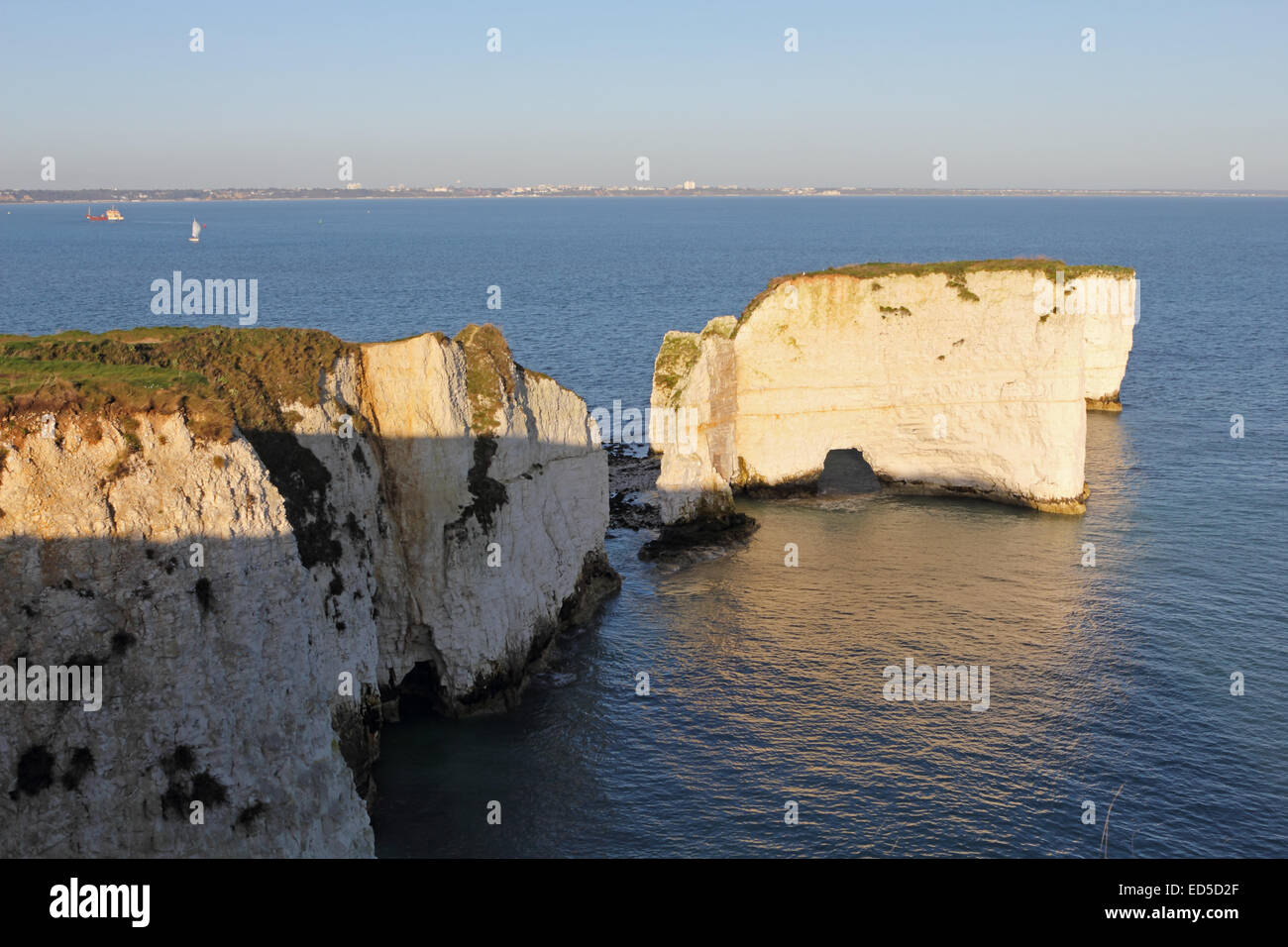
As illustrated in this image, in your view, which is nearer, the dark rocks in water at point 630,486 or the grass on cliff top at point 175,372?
the grass on cliff top at point 175,372

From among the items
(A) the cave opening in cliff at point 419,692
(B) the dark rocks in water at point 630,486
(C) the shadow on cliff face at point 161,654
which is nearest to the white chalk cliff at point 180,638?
(C) the shadow on cliff face at point 161,654

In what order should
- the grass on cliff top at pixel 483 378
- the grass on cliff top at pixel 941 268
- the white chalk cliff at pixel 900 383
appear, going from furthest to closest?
the grass on cliff top at pixel 941 268 → the white chalk cliff at pixel 900 383 → the grass on cliff top at pixel 483 378

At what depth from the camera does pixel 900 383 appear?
5491 centimetres

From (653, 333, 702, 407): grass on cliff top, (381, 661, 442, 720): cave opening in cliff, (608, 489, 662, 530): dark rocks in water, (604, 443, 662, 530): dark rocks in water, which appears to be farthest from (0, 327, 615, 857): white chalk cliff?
(653, 333, 702, 407): grass on cliff top

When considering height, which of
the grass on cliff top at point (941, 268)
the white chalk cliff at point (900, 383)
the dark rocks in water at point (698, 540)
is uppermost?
the grass on cliff top at point (941, 268)

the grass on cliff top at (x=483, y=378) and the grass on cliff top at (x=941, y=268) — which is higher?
the grass on cliff top at (x=941, y=268)

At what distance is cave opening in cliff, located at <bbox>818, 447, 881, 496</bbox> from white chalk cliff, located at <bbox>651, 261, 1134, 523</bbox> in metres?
1.19

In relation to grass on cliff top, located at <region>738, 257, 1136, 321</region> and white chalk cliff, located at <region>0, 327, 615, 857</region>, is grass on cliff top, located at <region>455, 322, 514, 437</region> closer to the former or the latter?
white chalk cliff, located at <region>0, 327, 615, 857</region>

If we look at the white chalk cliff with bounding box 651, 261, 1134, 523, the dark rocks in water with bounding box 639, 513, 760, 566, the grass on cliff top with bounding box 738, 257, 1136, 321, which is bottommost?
the dark rocks in water with bounding box 639, 513, 760, 566

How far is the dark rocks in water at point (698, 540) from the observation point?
152 feet

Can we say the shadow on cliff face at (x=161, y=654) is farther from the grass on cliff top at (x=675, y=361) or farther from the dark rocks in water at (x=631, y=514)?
the grass on cliff top at (x=675, y=361)

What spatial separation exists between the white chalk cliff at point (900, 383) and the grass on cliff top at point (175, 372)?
25.2 meters

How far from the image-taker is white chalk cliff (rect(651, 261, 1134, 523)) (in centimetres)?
5188

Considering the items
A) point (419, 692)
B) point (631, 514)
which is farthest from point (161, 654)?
point (631, 514)
